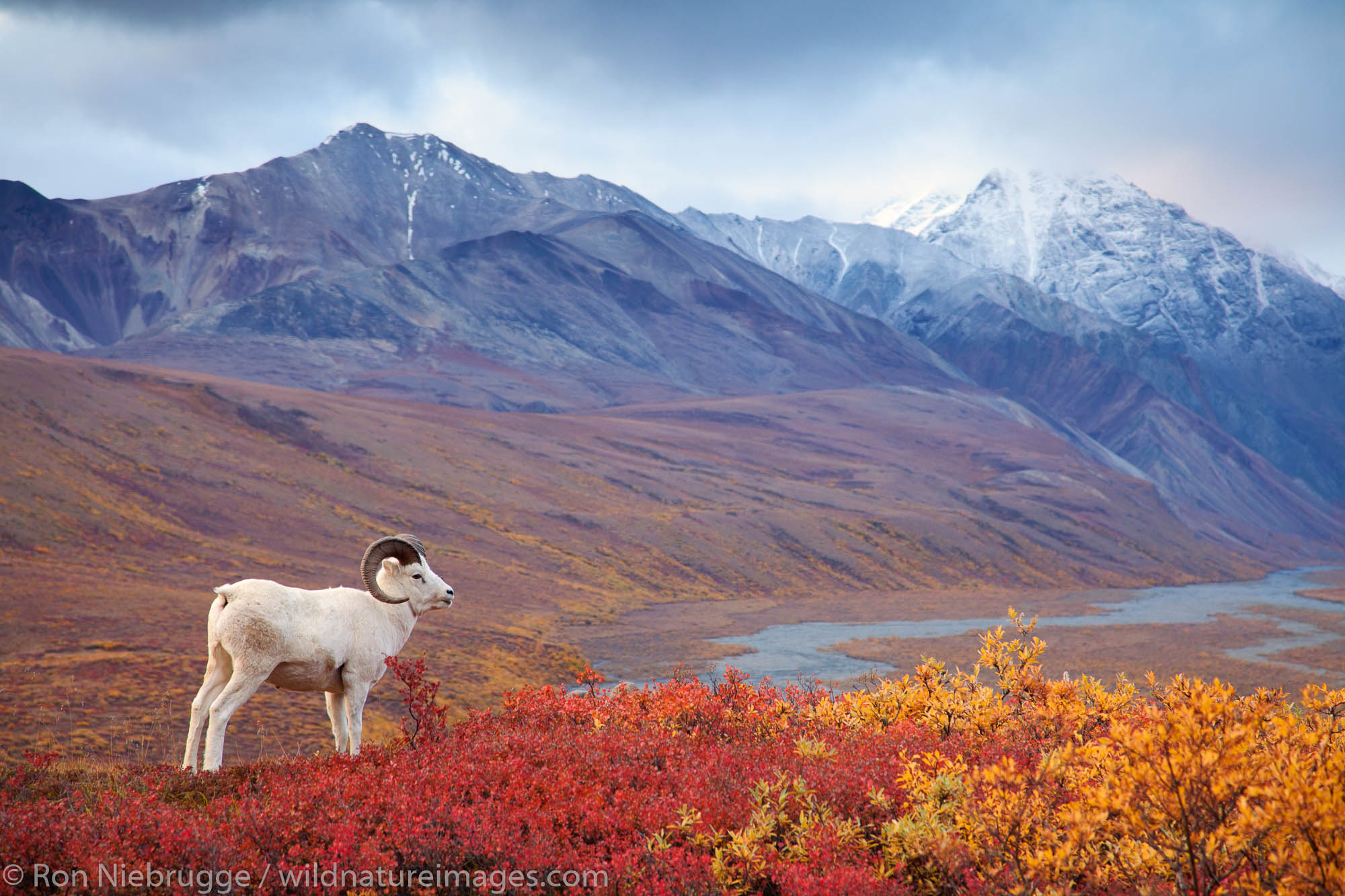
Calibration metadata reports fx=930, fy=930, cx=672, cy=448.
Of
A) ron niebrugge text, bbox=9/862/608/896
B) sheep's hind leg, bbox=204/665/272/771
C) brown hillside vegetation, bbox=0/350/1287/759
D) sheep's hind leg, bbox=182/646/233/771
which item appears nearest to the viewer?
ron niebrugge text, bbox=9/862/608/896

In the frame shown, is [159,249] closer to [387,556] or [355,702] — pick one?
[387,556]

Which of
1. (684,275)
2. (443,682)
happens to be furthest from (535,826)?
(684,275)

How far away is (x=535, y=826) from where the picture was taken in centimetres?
545

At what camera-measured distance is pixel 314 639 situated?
28.7ft

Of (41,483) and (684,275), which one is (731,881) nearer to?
(41,483)

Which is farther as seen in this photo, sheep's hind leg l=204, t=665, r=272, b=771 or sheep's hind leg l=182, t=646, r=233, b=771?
sheep's hind leg l=182, t=646, r=233, b=771

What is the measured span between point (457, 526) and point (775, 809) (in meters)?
53.1

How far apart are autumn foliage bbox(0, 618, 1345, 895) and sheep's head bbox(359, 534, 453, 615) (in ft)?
7.37

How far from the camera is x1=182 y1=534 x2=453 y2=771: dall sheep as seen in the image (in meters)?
8.46

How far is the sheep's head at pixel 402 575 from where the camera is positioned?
31.6 feet

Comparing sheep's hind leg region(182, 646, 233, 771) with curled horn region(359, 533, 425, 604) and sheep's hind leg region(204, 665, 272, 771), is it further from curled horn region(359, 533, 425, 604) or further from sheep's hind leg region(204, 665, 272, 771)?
curled horn region(359, 533, 425, 604)

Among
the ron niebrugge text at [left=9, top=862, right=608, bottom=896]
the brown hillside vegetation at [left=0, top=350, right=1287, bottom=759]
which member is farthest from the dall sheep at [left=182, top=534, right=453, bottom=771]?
the brown hillside vegetation at [left=0, top=350, right=1287, bottom=759]

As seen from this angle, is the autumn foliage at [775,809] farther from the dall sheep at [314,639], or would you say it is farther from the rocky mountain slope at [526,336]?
the rocky mountain slope at [526,336]

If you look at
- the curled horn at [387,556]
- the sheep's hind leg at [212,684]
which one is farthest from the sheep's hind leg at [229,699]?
the curled horn at [387,556]
